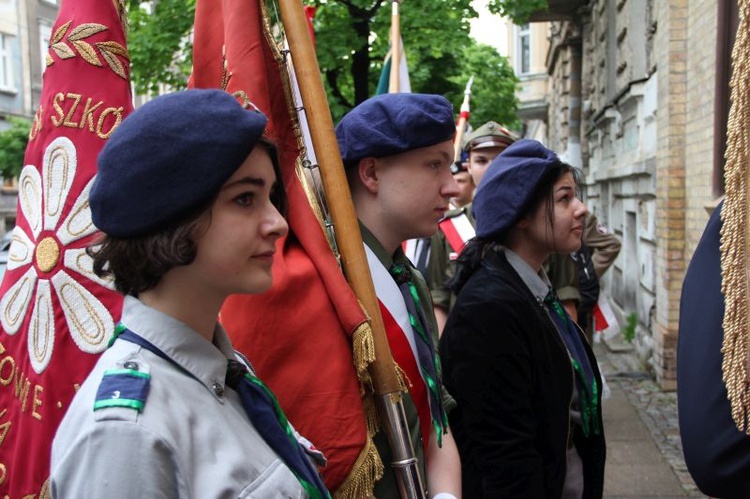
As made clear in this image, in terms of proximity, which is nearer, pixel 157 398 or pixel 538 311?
pixel 157 398

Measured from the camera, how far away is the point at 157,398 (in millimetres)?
1228

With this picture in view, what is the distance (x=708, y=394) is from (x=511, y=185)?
118cm

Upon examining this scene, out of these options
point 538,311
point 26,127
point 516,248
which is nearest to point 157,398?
point 538,311

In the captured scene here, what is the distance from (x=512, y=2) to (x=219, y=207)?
10718 mm

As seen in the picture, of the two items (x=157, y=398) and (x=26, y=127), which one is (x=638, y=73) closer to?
(x=157, y=398)

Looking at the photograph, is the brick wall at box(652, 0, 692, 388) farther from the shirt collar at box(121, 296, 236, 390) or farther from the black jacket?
the shirt collar at box(121, 296, 236, 390)

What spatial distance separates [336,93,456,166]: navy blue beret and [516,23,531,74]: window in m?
32.9

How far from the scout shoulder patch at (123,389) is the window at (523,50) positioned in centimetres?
3406

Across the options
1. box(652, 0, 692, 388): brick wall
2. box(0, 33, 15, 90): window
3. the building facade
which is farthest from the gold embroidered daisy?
box(0, 33, 15, 90): window

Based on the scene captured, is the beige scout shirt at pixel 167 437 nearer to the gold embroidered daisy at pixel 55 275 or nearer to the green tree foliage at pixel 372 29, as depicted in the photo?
the gold embroidered daisy at pixel 55 275

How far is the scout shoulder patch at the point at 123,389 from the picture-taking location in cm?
118

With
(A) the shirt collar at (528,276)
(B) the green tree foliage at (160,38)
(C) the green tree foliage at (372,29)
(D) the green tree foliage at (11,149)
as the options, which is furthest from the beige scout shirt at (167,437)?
(D) the green tree foliage at (11,149)

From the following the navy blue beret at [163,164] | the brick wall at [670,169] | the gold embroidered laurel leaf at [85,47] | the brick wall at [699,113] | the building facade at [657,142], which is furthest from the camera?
the brick wall at [670,169]

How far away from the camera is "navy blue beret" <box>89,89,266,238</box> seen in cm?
132
